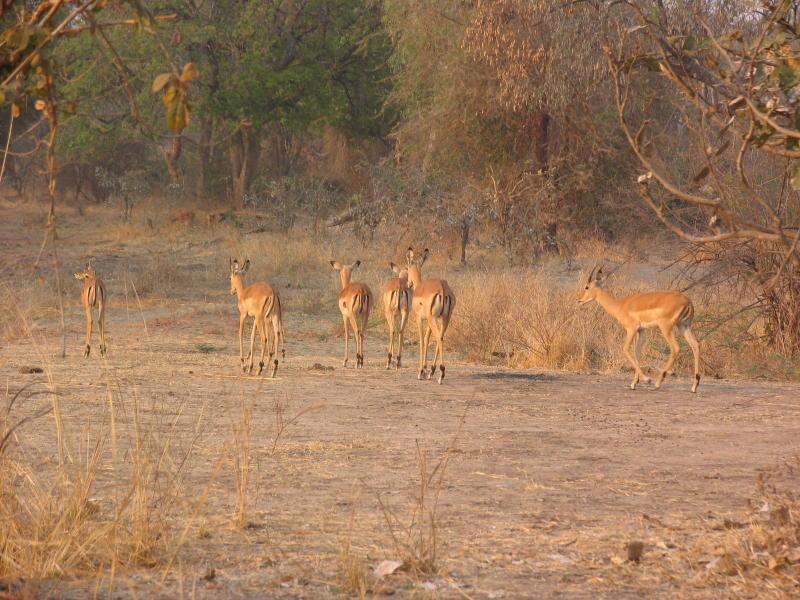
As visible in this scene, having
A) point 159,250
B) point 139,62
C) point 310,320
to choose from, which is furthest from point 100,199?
point 310,320

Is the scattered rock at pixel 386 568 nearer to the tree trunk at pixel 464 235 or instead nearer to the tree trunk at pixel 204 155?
the tree trunk at pixel 464 235

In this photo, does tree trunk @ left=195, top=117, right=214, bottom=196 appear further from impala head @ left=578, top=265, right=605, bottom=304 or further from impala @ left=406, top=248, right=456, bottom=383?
impala @ left=406, top=248, right=456, bottom=383

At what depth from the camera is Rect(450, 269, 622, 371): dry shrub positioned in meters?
13.4

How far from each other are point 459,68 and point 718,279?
984 centimetres

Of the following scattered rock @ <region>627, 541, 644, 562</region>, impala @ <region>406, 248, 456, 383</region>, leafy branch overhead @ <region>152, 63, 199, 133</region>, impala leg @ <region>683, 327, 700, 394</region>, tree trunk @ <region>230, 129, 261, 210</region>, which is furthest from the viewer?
tree trunk @ <region>230, 129, 261, 210</region>

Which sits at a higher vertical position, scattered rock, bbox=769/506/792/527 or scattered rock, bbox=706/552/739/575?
scattered rock, bbox=769/506/792/527

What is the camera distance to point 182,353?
43.9 ft

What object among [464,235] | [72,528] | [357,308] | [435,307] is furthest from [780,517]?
[464,235]

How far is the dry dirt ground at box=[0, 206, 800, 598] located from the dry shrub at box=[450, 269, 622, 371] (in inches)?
31.3

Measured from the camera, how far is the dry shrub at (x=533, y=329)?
44.0 feet

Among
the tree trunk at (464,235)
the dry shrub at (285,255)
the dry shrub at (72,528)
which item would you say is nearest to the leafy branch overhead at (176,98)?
the dry shrub at (72,528)

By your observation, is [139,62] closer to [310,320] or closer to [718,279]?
[310,320]

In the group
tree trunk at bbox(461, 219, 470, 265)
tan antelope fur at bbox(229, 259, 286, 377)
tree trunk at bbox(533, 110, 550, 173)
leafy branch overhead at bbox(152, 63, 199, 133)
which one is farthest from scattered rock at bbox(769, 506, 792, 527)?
tree trunk at bbox(533, 110, 550, 173)

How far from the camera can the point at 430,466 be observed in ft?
23.3
